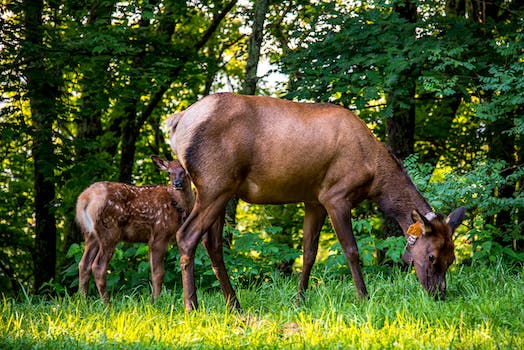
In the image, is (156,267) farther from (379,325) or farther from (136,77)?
(136,77)

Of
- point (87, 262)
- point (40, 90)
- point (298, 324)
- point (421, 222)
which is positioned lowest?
point (87, 262)

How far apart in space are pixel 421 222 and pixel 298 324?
6.49 ft

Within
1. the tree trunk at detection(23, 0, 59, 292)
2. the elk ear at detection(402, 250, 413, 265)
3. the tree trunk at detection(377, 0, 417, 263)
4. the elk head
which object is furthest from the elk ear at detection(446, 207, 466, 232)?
the tree trunk at detection(23, 0, 59, 292)

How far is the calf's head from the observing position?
263 inches

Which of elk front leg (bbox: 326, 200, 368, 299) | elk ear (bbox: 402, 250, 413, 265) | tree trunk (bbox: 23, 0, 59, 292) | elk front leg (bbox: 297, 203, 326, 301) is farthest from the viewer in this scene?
tree trunk (bbox: 23, 0, 59, 292)

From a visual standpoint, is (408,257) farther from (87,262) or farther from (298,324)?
(87,262)

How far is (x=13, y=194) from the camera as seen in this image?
594 inches

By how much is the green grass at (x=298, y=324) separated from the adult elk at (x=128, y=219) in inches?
49.2

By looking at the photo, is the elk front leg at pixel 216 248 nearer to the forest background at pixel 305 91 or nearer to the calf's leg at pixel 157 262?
the calf's leg at pixel 157 262

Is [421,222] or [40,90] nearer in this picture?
[421,222]

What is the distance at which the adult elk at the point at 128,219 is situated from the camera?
26.7ft

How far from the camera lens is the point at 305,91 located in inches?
381

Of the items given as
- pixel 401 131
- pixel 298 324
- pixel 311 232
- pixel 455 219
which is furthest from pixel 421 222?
pixel 401 131

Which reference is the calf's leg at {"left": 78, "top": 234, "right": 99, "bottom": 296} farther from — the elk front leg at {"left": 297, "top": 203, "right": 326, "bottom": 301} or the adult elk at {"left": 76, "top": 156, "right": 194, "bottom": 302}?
the elk front leg at {"left": 297, "top": 203, "right": 326, "bottom": 301}
